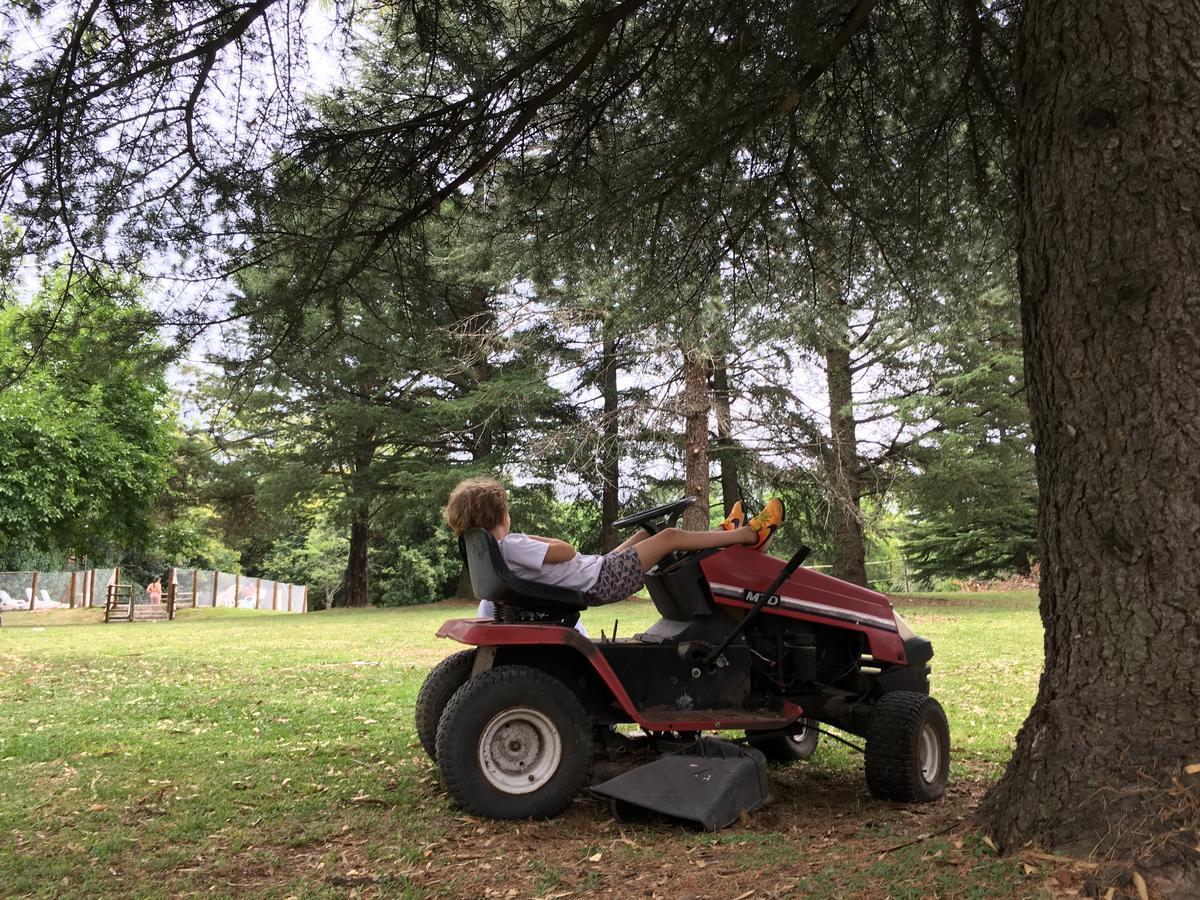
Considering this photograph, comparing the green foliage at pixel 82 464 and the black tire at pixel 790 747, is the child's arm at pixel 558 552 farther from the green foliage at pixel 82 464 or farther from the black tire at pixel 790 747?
the green foliage at pixel 82 464

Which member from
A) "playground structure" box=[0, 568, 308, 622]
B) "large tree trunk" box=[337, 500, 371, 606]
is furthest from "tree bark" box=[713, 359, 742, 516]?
"playground structure" box=[0, 568, 308, 622]

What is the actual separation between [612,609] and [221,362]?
717 inches

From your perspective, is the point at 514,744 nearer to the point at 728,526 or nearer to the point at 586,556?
the point at 586,556

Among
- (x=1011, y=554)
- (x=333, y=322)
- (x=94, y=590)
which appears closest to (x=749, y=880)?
(x=333, y=322)

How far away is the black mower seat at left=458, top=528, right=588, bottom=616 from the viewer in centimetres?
424

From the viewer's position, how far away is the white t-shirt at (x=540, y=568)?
4.31m

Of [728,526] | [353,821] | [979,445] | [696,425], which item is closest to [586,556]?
[728,526]

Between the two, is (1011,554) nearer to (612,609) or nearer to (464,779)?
(612,609)

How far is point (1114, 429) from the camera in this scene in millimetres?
2979

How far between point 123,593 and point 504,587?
30.8 meters

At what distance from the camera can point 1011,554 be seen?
29438 millimetres

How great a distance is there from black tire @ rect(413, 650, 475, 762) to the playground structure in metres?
22.4

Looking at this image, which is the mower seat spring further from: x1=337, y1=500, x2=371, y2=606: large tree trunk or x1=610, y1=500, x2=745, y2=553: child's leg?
x1=337, y1=500, x2=371, y2=606: large tree trunk

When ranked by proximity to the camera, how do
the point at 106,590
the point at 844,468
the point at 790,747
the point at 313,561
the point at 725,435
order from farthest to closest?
the point at 313,561
the point at 106,590
the point at 844,468
the point at 725,435
the point at 790,747
